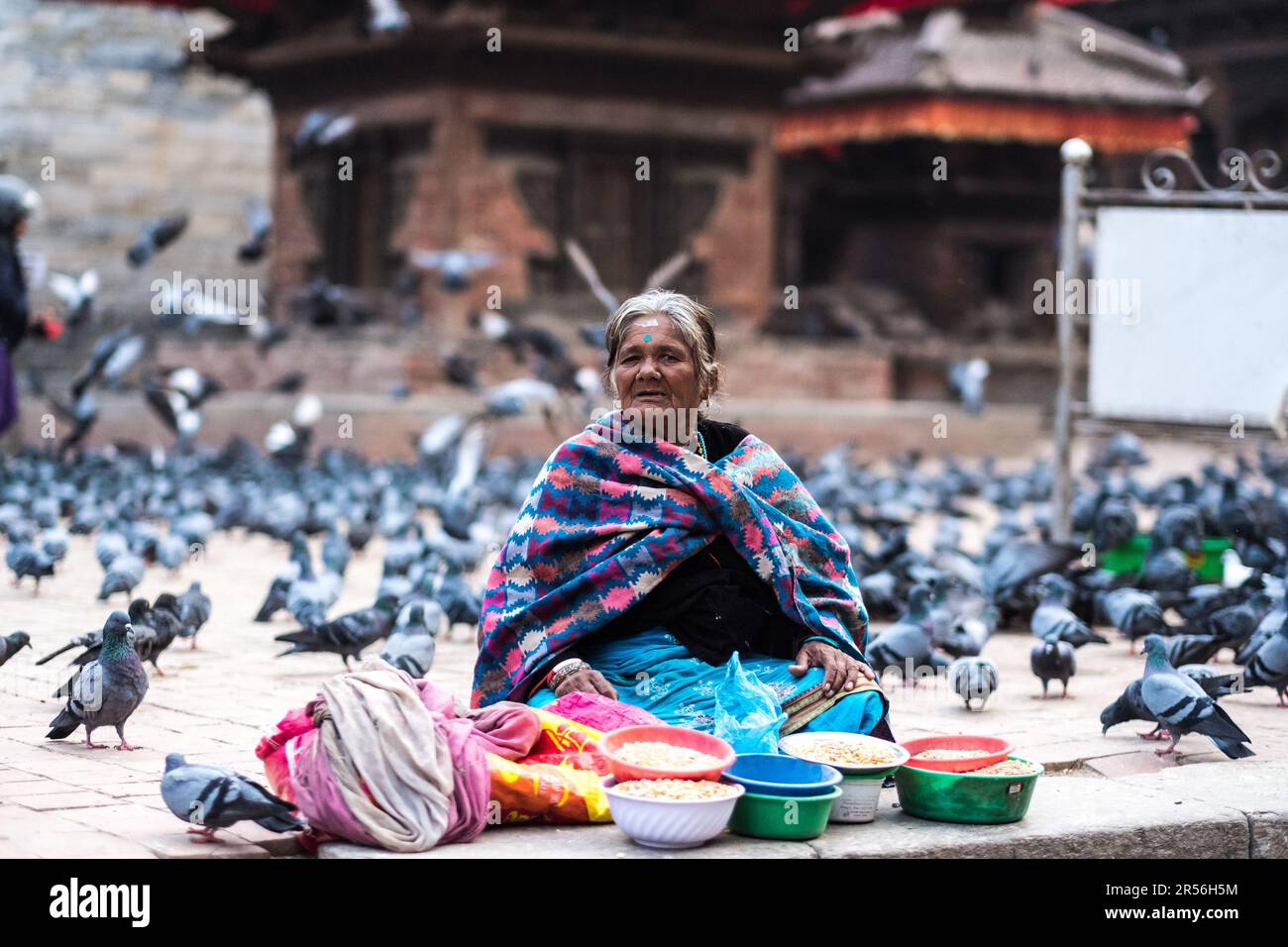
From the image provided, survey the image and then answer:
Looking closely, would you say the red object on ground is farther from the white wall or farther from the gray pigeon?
the white wall

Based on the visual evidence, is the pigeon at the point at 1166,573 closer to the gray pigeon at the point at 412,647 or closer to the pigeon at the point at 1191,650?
the pigeon at the point at 1191,650

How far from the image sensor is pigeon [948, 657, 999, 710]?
6141 mm

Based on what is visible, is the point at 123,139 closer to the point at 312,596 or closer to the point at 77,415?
the point at 77,415

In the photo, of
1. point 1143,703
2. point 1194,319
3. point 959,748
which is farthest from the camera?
point 1194,319

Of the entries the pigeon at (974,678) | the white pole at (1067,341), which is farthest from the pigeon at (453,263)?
the pigeon at (974,678)

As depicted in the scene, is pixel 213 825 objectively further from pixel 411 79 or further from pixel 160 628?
pixel 411 79

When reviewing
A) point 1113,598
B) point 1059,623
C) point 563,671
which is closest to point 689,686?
point 563,671

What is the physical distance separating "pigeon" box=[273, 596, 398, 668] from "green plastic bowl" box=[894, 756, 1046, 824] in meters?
3.01

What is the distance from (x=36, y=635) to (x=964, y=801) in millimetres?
4498

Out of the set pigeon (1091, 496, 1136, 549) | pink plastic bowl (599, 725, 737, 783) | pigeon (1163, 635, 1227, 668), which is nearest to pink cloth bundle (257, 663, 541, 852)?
pink plastic bowl (599, 725, 737, 783)

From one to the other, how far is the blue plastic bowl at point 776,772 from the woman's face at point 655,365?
1041 mm

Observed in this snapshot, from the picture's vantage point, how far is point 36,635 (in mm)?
7348

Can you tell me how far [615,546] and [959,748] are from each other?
1.06 metres

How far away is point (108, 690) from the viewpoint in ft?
16.9
